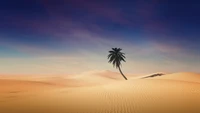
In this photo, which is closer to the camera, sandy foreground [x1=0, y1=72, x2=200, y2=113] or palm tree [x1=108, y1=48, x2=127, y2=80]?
sandy foreground [x1=0, y1=72, x2=200, y2=113]

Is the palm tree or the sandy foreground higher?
the palm tree

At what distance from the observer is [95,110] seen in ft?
43.0

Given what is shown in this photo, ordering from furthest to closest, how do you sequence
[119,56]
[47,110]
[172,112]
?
[119,56]
[47,110]
[172,112]

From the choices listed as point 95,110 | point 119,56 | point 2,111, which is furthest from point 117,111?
point 119,56

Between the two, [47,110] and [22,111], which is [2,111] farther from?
[47,110]

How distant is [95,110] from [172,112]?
4643 mm

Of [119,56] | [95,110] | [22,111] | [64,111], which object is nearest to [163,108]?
[95,110]

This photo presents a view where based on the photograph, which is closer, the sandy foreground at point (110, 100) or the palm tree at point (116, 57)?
the sandy foreground at point (110, 100)

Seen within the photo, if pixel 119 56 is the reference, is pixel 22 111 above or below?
below

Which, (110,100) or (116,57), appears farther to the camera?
(116,57)

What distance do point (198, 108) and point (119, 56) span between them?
4253 cm

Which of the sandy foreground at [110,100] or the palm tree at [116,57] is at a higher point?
the palm tree at [116,57]

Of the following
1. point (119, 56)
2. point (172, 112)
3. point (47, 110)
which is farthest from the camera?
point (119, 56)

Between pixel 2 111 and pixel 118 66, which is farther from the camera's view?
pixel 118 66
